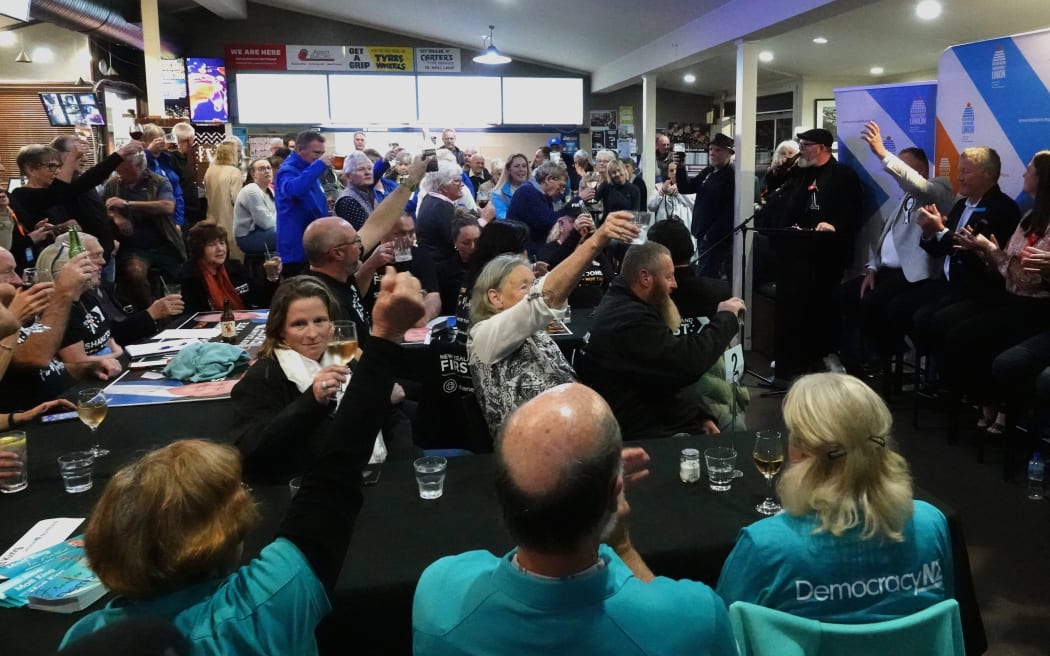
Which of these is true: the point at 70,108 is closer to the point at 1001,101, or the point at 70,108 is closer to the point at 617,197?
the point at 617,197

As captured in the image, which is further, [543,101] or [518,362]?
[543,101]

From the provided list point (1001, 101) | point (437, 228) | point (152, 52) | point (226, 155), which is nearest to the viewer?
point (1001, 101)

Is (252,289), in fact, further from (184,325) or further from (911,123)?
(911,123)

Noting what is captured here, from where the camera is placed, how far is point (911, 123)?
5672 millimetres

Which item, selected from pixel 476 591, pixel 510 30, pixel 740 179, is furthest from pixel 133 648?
pixel 510 30

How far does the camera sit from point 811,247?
17.4 feet

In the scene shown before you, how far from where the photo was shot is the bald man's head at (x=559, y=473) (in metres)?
0.97

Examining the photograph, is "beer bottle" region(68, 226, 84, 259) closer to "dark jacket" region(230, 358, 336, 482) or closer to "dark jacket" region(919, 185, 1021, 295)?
"dark jacket" region(230, 358, 336, 482)

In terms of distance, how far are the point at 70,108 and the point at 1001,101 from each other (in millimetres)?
9003

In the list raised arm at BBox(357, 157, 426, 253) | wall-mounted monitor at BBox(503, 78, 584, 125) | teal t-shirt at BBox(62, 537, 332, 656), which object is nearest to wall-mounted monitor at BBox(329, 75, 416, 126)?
wall-mounted monitor at BBox(503, 78, 584, 125)

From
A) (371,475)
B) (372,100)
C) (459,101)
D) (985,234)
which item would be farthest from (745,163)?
(372,100)

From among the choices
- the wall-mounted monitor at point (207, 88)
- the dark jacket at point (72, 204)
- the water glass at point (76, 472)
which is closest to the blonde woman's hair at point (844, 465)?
the water glass at point (76, 472)

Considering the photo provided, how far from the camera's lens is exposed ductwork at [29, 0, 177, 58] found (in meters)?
7.02

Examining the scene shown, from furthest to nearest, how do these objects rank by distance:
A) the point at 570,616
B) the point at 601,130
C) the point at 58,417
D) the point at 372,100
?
the point at 601,130 < the point at 372,100 < the point at 58,417 < the point at 570,616
